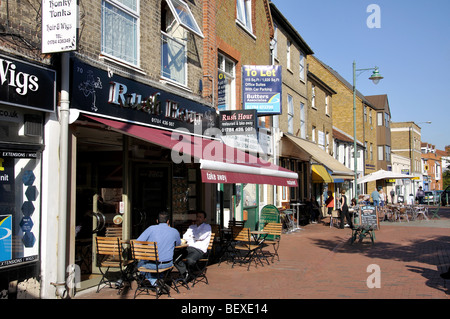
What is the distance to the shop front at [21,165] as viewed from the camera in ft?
19.3

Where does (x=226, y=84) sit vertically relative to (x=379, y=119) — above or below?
below

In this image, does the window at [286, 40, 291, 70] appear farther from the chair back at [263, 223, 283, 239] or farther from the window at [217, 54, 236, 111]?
the chair back at [263, 223, 283, 239]

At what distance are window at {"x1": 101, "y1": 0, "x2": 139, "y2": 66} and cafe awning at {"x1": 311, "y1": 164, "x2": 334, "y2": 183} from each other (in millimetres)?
15733

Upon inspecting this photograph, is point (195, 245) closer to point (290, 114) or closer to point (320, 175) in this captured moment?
point (290, 114)

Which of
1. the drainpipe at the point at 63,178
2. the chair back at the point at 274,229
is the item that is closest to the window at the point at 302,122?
the chair back at the point at 274,229

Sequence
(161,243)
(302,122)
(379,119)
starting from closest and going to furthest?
(161,243), (302,122), (379,119)

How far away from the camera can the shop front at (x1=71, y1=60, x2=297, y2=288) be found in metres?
7.44

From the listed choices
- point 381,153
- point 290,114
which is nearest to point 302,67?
point 290,114

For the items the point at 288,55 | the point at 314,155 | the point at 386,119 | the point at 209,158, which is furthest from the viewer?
the point at 386,119

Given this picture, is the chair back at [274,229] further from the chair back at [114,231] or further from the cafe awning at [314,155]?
the cafe awning at [314,155]

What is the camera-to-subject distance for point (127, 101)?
26.9 ft

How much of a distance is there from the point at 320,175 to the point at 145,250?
671 inches

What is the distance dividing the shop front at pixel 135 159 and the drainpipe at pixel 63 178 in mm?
221

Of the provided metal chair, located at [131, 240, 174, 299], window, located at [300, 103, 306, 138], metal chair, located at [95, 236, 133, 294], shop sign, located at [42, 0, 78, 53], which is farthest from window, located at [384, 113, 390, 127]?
shop sign, located at [42, 0, 78, 53]
